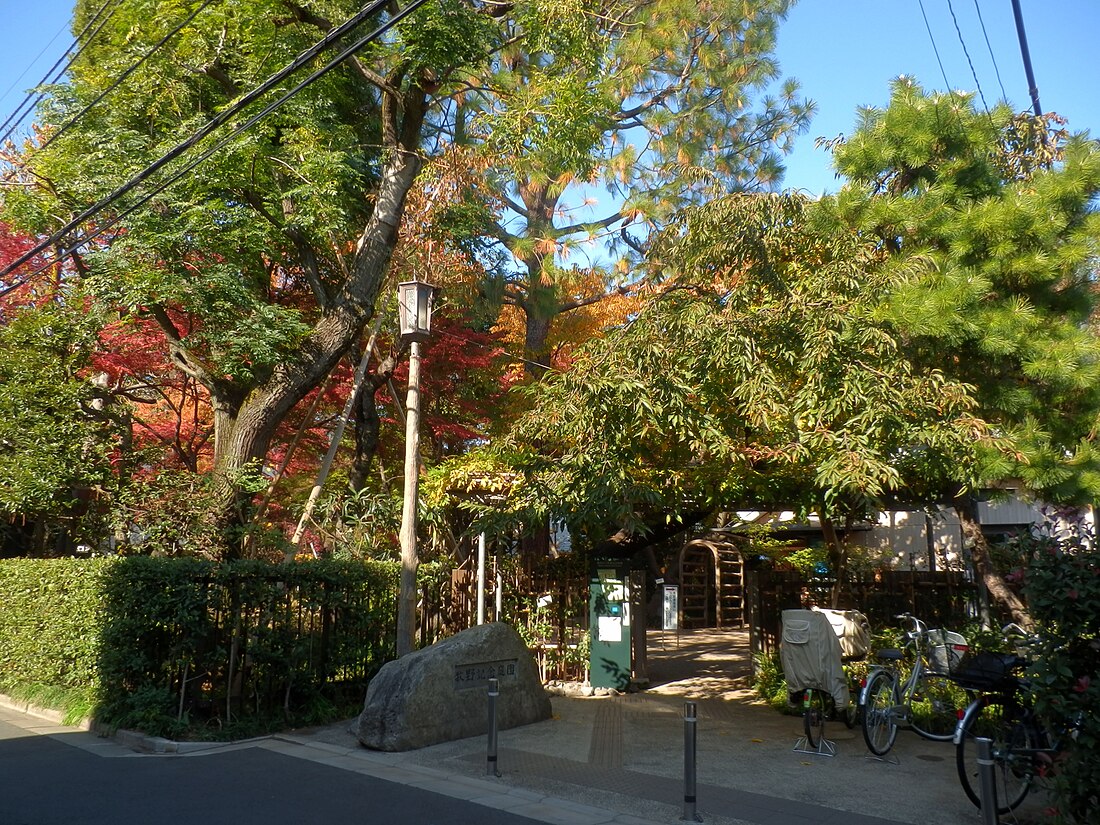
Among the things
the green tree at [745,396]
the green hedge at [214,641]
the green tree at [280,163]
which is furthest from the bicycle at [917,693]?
the green tree at [280,163]

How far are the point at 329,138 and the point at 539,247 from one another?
404 cm

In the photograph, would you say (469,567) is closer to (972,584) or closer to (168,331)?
(168,331)

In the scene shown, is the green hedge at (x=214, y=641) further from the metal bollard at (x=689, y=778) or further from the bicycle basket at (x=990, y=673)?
the bicycle basket at (x=990, y=673)

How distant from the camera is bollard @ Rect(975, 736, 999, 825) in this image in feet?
18.8

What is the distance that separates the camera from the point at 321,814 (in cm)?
715

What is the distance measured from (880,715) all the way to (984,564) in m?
3.99

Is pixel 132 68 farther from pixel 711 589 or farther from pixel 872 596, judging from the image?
pixel 711 589

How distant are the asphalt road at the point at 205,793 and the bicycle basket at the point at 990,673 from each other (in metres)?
4.00

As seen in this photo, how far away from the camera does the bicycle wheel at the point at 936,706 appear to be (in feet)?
33.1

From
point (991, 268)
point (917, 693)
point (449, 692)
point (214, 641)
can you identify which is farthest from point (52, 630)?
point (991, 268)

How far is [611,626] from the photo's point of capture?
43.0ft

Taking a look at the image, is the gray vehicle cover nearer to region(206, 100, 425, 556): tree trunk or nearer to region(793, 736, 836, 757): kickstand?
region(793, 736, 836, 757): kickstand

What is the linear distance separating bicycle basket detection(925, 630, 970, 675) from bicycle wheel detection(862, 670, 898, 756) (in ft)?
4.77

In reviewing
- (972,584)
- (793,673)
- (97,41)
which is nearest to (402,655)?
(793,673)
